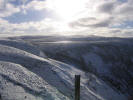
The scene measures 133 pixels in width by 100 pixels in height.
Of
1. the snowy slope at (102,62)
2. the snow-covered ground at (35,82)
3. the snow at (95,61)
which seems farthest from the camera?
the snow at (95,61)

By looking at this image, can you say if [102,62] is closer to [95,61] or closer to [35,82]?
[95,61]

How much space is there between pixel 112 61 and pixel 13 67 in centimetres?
1655

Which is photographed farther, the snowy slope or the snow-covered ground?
the snowy slope

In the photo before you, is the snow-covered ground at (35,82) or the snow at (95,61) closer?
the snow-covered ground at (35,82)

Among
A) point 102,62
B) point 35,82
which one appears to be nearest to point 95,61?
point 102,62

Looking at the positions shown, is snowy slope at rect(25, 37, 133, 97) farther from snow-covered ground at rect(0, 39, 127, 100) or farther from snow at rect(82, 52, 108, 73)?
snow-covered ground at rect(0, 39, 127, 100)

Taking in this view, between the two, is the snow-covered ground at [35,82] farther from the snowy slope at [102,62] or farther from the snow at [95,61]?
the snow at [95,61]

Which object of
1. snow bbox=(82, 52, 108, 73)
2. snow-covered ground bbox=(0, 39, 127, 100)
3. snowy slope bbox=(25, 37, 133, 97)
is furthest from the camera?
snow bbox=(82, 52, 108, 73)

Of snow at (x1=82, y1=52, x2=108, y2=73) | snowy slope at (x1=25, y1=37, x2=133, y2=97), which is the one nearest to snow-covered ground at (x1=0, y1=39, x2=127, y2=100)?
snowy slope at (x1=25, y1=37, x2=133, y2=97)

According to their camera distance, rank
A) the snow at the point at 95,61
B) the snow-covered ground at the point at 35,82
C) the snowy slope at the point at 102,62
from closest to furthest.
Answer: the snow-covered ground at the point at 35,82, the snowy slope at the point at 102,62, the snow at the point at 95,61

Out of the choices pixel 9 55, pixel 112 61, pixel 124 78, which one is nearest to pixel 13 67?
pixel 9 55

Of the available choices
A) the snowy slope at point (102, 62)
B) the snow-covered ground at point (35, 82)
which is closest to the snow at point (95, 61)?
the snowy slope at point (102, 62)

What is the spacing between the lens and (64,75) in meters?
11.8

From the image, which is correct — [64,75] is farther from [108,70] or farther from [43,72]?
[108,70]
